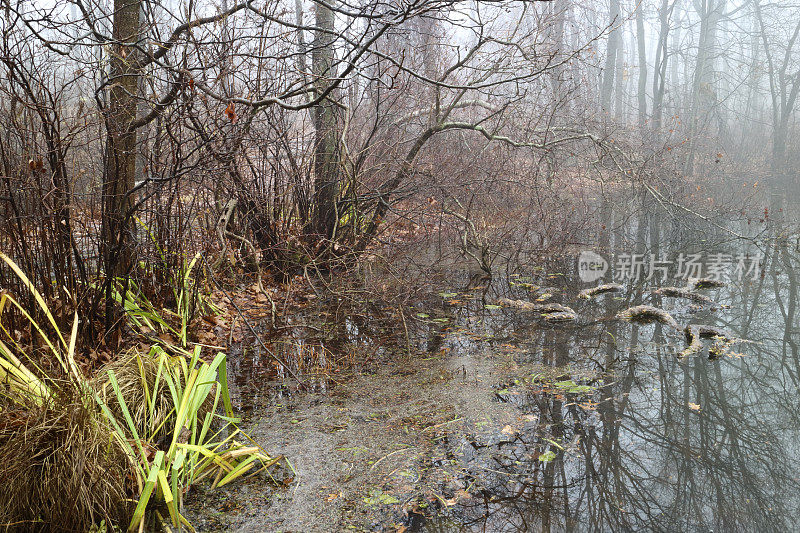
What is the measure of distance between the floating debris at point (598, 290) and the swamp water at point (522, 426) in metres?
0.50

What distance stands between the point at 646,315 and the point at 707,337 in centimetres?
64

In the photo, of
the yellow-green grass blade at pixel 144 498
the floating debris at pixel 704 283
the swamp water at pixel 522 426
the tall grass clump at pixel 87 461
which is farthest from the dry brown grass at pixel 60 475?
the floating debris at pixel 704 283

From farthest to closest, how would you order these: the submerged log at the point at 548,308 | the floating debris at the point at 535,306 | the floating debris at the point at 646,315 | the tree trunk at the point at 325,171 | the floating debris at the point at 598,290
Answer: the tree trunk at the point at 325,171, the floating debris at the point at 598,290, the floating debris at the point at 535,306, the submerged log at the point at 548,308, the floating debris at the point at 646,315

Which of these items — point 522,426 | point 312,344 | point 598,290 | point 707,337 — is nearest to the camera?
point 522,426

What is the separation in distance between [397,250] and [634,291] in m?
2.93

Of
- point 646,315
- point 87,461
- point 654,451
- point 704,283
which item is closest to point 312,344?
point 87,461

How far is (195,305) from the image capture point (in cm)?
467

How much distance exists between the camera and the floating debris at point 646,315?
5.57 m

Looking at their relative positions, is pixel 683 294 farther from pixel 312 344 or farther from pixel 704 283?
pixel 312 344

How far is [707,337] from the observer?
5160 millimetres

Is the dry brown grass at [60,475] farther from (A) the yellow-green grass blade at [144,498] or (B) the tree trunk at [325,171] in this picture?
(B) the tree trunk at [325,171]

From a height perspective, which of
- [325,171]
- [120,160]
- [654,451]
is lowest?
[654,451]

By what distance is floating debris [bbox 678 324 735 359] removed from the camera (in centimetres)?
476

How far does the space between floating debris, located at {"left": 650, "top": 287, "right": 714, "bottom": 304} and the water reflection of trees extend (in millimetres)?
1262
